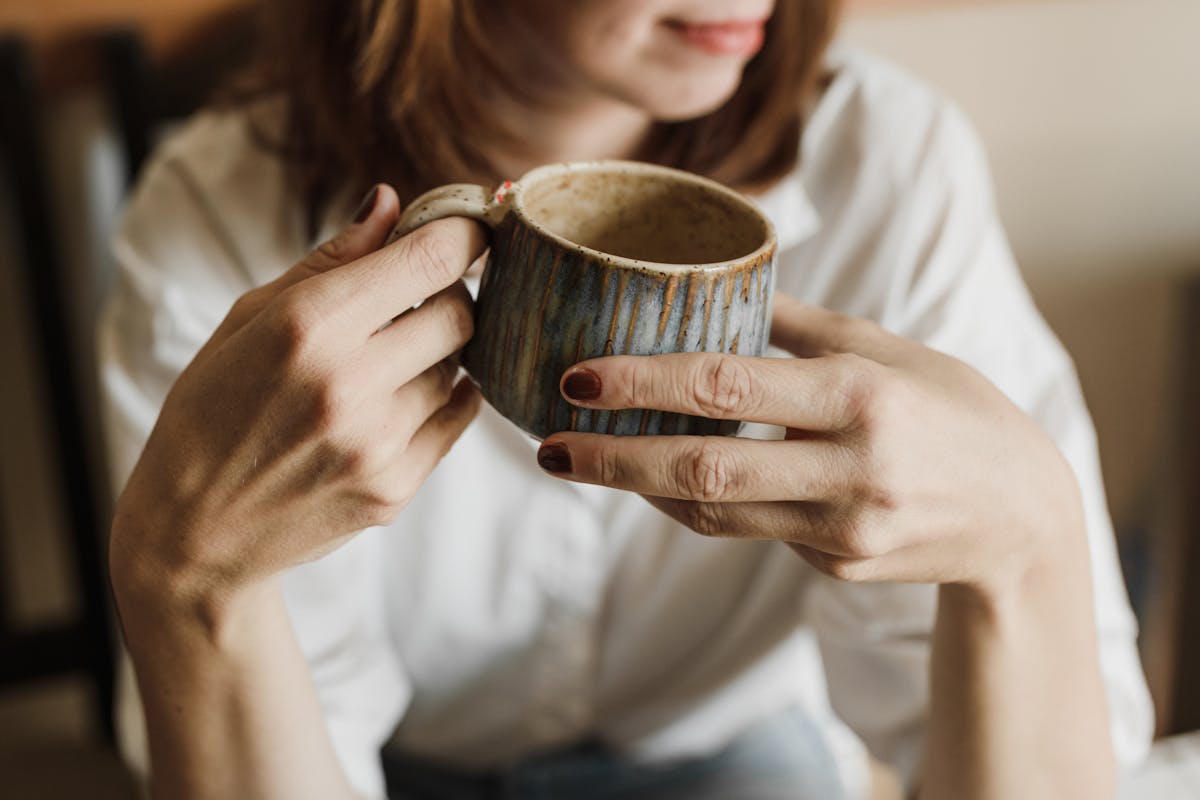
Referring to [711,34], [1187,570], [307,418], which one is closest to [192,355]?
[307,418]

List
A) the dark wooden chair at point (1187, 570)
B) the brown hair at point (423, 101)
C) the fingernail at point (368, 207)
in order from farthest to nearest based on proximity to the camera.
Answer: the dark wooden chair at point (1187, 570) → the brown hair at point (423, 101) → the fingernail at point (368, 207)

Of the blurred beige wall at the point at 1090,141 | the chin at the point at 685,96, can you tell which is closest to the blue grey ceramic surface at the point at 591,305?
the chin at the point at 685,96

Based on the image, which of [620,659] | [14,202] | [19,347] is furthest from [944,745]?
[19,347]

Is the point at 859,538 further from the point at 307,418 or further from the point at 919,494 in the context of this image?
the point at 307,418

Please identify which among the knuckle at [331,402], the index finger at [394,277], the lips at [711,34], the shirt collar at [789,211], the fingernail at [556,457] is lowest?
the shirt collar at [789,211]

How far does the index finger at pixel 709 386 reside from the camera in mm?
532

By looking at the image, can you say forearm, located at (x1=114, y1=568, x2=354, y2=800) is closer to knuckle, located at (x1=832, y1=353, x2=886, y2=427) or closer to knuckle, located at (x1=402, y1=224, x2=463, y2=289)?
knuckle, located at (x1=402, y1=224, x2=463, y2=289)

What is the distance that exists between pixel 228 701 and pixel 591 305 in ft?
1.40

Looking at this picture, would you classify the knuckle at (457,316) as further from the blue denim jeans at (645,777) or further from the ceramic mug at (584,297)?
the blue denim jeans at (645,777)

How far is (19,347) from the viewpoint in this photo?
1681 millimetres

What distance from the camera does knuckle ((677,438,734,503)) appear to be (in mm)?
548

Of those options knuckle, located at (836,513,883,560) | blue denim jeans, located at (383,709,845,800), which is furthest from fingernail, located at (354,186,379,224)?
blue denim jeans, located at (383,709,845,800)

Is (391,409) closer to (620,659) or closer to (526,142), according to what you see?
(526,142)

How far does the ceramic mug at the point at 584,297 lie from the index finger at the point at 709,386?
0.02 metres
